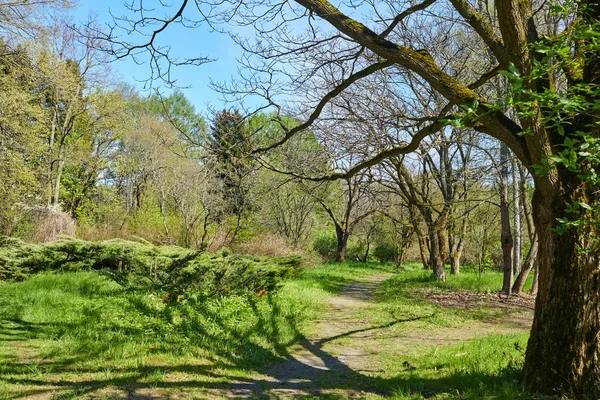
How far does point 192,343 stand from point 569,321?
4.80 m

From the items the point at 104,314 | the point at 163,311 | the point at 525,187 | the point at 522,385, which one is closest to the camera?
the point at 522,385

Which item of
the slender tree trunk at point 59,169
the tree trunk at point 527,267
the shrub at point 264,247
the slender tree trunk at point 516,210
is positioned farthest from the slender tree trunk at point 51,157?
the tree trunk at point 527,267

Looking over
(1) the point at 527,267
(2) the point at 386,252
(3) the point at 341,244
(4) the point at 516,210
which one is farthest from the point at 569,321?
(2) the point at 386,252

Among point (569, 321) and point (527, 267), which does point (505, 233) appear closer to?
point (527, 267)

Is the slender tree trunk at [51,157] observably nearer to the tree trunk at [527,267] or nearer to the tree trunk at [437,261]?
the tree trunk at [437,261]

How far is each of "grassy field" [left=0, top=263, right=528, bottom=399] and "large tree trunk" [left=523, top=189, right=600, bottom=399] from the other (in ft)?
1.20

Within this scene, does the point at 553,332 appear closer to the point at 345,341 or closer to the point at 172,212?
the point at 345,341

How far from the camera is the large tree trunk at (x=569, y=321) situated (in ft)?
12.5

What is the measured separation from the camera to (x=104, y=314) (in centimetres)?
699

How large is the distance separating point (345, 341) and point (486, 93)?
7695mm

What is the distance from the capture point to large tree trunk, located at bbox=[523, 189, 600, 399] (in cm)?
381

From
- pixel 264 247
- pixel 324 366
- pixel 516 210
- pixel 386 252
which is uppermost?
pixel 516 210

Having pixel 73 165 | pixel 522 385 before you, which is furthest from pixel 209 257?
pixel 73 165

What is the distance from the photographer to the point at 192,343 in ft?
20.5
